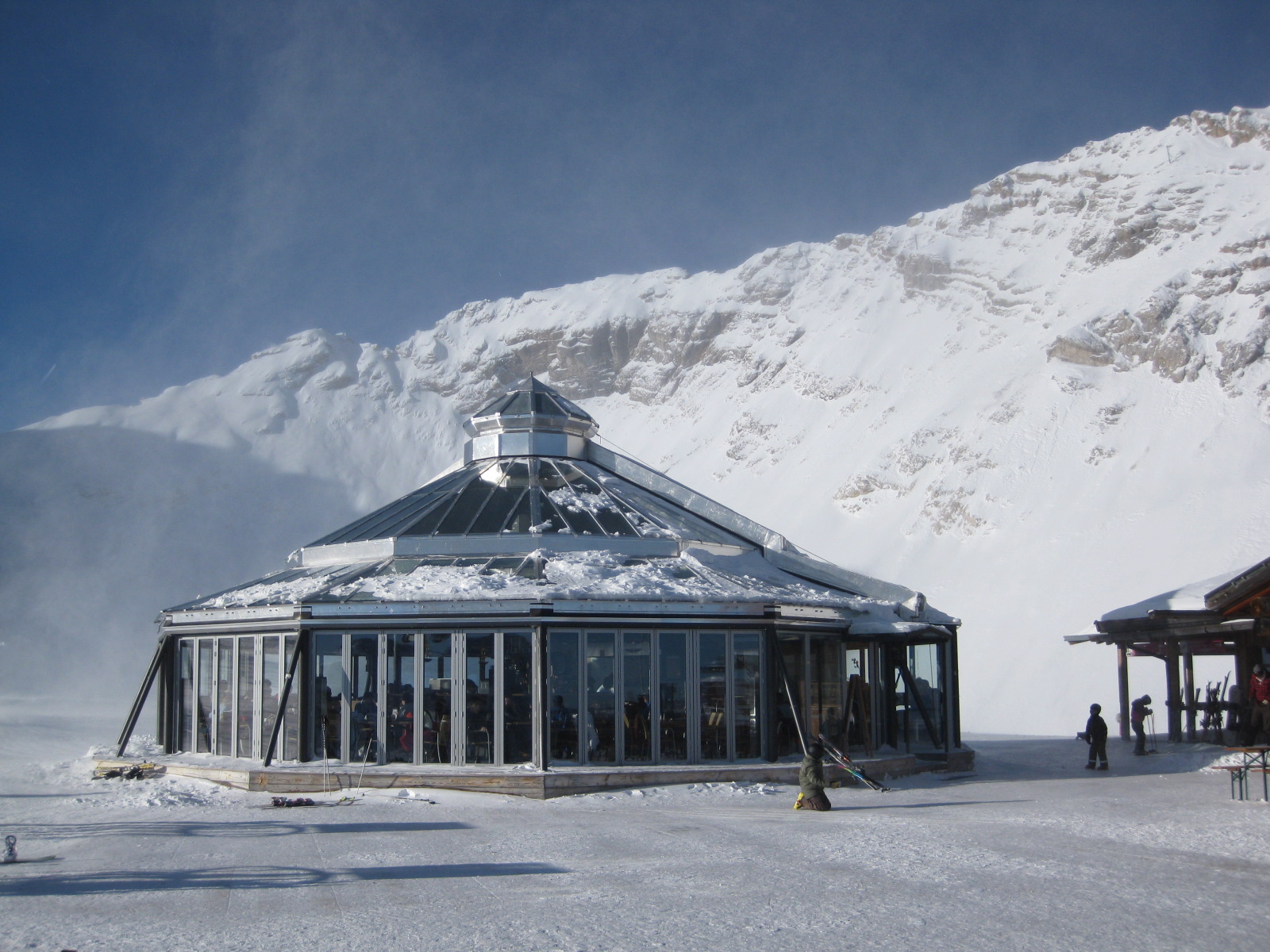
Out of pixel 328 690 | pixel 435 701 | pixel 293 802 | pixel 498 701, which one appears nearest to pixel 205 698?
pixel 328 690

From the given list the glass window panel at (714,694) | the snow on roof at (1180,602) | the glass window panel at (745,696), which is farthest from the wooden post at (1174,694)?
the glass window panel at (714,694)

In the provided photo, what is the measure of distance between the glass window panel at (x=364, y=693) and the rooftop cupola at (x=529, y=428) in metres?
6.66

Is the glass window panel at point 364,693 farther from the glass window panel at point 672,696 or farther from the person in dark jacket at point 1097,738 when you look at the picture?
the person in dark jacket at point 1097,738

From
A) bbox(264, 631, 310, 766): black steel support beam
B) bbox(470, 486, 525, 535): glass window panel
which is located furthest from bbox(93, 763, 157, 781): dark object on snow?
bbox(470, 486, 525, 535): glass window panel

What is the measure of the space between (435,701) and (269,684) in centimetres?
272

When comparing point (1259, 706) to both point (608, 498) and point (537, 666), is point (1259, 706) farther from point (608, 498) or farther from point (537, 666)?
point (537, 666)

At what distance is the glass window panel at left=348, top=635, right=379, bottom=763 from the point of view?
49.9 feet

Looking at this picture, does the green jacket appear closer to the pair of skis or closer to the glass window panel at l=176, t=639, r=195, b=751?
the pair of skis

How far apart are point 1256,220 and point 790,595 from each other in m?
Answer: 59.0

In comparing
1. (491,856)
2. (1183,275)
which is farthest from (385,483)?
(491,856)

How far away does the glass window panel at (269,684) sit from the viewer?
1587cm

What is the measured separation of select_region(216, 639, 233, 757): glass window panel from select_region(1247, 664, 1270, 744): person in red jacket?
49.5ft

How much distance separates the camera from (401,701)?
15.1 meters

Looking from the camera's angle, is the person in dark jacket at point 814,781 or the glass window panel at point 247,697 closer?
the person in dark jacket at point 814,781
